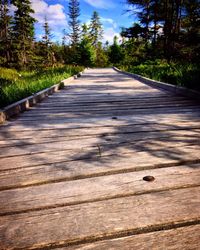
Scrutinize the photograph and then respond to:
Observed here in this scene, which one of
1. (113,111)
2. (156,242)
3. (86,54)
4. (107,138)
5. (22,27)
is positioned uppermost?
(22,27)

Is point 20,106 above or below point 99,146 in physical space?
above

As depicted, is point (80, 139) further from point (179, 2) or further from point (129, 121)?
point (179, 2)

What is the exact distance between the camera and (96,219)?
126 centimetres

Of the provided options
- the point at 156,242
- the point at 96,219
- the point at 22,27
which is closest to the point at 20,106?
the point at 96,219

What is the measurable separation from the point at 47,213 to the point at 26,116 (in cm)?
279

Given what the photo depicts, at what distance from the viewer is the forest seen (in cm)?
953

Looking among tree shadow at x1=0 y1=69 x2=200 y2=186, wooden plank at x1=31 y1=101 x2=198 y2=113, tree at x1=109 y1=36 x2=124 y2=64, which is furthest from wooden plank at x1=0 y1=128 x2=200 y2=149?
tree at x1=109 y1=36 x2=124 y2=64

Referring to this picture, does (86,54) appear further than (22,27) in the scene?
Yes

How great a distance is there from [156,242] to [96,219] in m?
0.33

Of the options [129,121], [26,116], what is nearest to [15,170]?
[129,121]

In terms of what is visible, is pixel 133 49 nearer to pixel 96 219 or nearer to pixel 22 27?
pixel 22 27

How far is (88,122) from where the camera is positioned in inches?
131

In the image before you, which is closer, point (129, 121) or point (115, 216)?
point (115, 216)

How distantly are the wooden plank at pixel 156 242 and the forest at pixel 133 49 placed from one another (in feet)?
11.9
